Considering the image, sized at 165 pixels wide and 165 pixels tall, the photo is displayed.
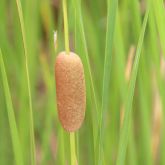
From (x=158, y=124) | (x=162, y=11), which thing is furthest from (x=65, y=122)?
(x=158, y=124)

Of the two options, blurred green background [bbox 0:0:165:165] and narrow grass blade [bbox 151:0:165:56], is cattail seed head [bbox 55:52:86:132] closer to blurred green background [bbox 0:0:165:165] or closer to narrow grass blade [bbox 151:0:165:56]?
blurred green background [bbox 0:0:165:165]

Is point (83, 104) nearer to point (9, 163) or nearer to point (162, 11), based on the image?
point (162, 11)

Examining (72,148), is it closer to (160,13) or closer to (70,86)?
(70,86)

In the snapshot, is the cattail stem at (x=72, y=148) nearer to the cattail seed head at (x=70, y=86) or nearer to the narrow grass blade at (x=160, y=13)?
the cattail seed head at (x=70, y=86)

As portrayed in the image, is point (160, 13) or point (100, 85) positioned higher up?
point (160, 13)

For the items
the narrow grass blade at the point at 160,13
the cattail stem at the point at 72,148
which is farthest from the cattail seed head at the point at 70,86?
the narrow grass blade at the point at 160,13

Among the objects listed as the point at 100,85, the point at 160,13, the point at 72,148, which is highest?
the point at 160,13

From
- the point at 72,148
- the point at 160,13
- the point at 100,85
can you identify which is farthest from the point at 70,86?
the point at 100,85

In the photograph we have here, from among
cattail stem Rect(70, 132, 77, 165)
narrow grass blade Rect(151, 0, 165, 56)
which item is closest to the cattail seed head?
cattail stem Rect(70, 132, 77, 165)
